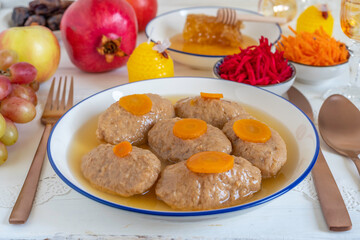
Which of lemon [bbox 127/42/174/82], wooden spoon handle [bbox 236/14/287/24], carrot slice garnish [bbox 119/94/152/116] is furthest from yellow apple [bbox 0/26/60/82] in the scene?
wooden spoon handle [bbox 236/14/287/24]

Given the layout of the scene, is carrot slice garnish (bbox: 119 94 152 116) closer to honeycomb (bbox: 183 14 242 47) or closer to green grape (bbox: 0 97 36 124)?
green grape (bbox: 0 97 36 124)

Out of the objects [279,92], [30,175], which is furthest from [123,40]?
[30,175]

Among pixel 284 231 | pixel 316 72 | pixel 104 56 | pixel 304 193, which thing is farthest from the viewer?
pixel 104 56

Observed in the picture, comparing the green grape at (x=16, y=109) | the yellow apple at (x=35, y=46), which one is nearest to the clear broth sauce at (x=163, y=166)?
the green grape at (x=16, y=109)

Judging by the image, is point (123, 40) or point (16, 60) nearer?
point (16, 60)

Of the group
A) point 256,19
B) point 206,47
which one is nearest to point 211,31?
point 206,47

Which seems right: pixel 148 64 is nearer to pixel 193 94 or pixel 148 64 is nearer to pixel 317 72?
pixel 193 94

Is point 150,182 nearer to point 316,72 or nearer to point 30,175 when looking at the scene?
point 30,175
